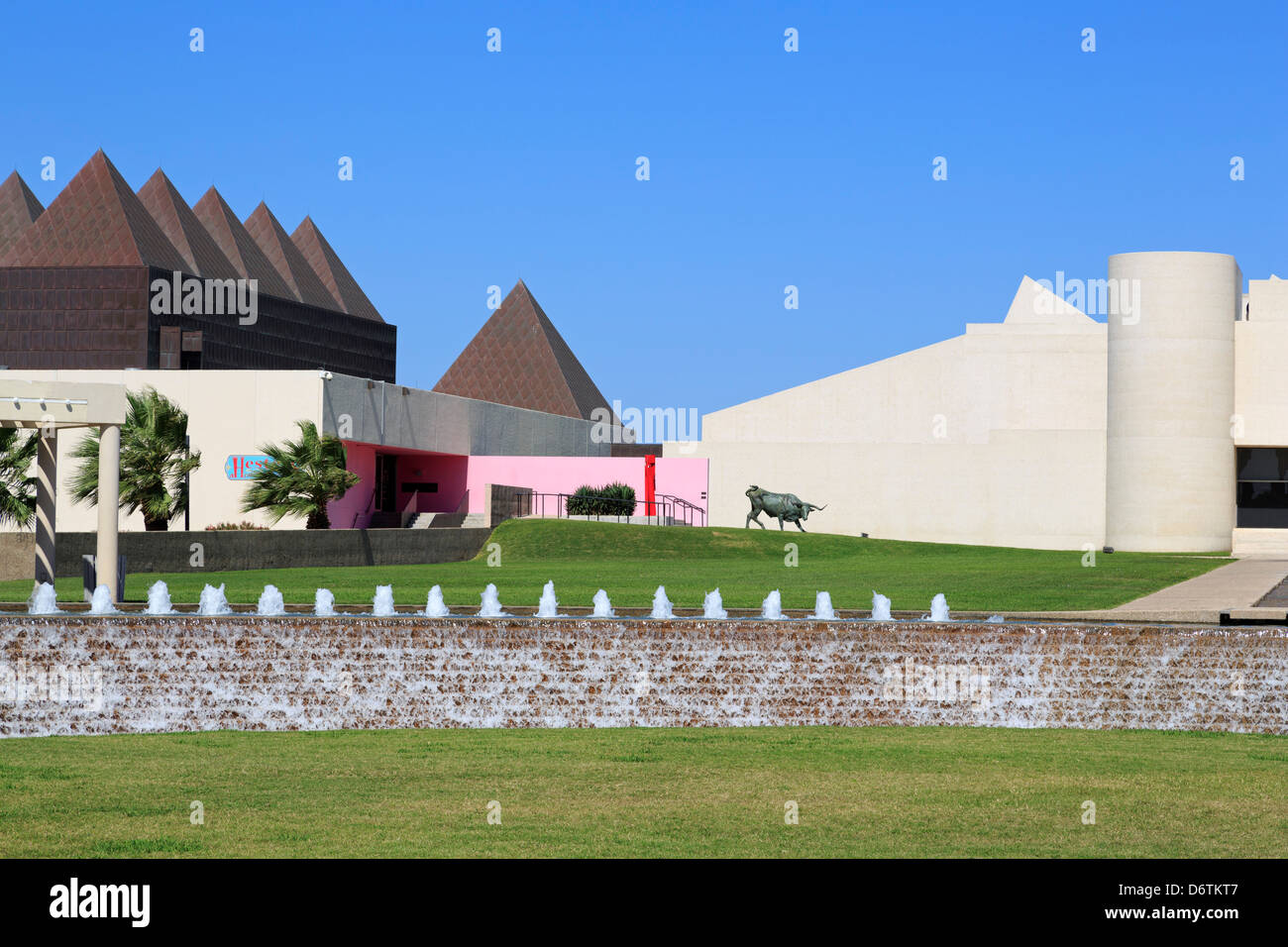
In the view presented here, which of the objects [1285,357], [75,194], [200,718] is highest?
[75,194]

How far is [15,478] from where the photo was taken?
28.9 metres

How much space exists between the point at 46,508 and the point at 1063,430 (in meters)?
37.4

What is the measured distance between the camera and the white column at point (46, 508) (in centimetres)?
2159

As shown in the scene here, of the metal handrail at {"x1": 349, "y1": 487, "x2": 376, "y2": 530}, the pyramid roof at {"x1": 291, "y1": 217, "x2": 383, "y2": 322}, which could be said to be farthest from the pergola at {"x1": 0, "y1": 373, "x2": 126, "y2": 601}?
the pyramid roof at {"x1": 291, "y1": 217, "x2": 383, "y2": 322}

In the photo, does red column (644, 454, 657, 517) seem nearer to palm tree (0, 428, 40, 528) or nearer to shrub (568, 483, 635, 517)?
shrub (568, 483, 635, 517)

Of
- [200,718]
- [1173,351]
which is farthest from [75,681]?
[1173,351]

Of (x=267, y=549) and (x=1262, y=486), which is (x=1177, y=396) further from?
(x=267, y=549)

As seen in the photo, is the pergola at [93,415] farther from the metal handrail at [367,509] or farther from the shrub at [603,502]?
the shrub at [603,502]

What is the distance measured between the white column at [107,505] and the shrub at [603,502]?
32.8 meters
